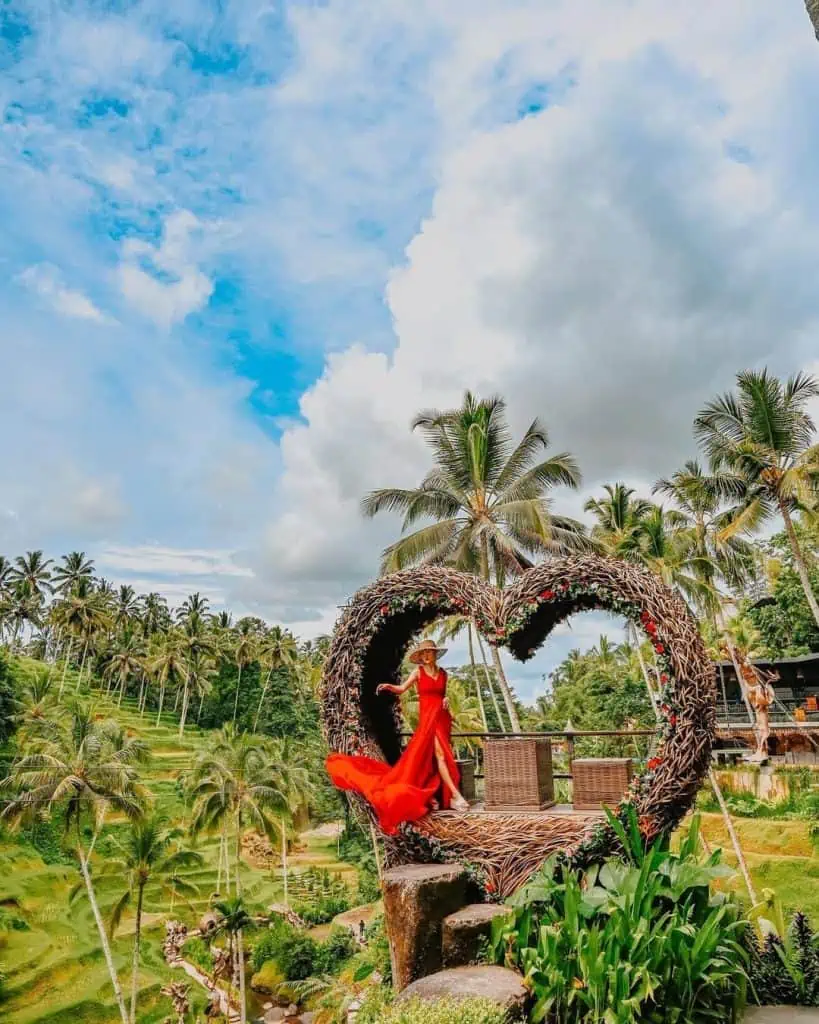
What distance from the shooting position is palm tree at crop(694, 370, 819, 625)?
55.7 ft

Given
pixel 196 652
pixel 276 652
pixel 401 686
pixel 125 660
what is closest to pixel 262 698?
pixel 276 652

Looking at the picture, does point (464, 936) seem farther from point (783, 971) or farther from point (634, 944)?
point (783, 971)

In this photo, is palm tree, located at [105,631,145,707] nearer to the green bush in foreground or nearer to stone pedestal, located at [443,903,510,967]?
stone pedestal, located at [443,903,510,967]

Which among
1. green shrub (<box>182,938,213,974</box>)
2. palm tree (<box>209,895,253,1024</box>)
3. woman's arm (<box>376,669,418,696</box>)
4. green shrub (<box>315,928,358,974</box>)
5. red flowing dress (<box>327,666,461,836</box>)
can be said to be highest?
woman's arm (<box>376,669,418,696</box>)

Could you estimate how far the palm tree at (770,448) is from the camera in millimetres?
16984

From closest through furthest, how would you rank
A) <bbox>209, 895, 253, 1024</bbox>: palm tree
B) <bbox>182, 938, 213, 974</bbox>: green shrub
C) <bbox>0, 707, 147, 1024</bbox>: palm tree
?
<bbox>209, 895, 253, 1024</bbox>: palm tree → <bbox>0, 707, 147, 1024</bbox>: palm tree → <bbox>182, 938, 213, 974</bbox>: green shrub

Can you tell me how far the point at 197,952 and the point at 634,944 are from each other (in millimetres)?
29979

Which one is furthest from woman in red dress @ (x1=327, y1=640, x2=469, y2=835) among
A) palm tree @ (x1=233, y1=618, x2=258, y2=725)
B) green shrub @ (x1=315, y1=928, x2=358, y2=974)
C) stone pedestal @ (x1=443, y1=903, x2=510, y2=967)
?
palm tree @ (x1=233, y1=618, x2=258, y2=725)

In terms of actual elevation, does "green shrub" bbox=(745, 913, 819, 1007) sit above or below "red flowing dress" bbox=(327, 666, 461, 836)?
below

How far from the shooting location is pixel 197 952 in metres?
28.7

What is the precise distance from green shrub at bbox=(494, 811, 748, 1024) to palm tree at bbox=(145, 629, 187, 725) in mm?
50908

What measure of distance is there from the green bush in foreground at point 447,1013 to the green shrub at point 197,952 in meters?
28.7

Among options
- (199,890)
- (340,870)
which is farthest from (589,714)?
(199,890)

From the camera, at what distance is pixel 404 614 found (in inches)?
280
